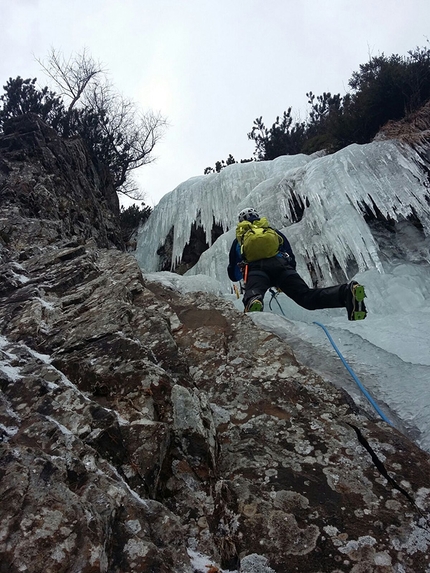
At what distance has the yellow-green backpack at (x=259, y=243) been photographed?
178 inches

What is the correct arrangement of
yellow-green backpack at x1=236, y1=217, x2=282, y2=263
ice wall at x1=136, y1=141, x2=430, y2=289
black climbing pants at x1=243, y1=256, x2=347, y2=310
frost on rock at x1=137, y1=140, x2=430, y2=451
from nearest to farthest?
1. frost on rock at x1=137, y1=140, x2=430, y2=451
2. black climbing pants at x1=243, y1=256, x2=347, y2=310
3. yellow-green backpack at x1=236, y1=217, x2=282, y2=263
4. ice wall at x1=136, y1=141, x2=430, y2=289

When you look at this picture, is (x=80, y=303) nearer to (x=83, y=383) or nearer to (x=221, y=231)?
(x=83, y=383)

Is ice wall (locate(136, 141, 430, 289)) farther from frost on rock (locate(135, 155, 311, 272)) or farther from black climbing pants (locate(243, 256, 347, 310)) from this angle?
black climbing pants (locate(243, 256, 347, 310))

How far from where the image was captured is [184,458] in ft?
6.34

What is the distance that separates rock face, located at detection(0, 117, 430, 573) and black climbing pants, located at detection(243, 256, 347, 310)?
37.1 inches


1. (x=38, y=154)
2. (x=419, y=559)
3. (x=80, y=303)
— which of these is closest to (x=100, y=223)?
(x=38, y=154)

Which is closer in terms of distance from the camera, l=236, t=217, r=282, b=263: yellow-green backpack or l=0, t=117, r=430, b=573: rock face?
l=0, t=117, r=430, b=573: rock face

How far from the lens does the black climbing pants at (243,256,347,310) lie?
13.4 ft

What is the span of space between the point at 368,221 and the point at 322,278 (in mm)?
1440

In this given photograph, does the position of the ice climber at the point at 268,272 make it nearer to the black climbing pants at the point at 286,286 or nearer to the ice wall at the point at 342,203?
the black climbing pants at the point at 286,286

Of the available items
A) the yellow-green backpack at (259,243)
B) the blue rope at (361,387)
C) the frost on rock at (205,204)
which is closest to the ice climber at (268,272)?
the yellow-green backpack at (259,243)

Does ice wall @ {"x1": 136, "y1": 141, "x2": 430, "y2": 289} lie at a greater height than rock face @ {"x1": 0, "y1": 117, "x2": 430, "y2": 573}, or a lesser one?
greater

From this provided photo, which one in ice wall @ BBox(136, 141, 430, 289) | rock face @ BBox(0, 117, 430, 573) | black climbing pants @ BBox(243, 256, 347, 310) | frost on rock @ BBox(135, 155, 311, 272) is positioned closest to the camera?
rock face @ BBox(0, 117, 430, 573)

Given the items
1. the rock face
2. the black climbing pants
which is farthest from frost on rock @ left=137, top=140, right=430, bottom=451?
the rock face
